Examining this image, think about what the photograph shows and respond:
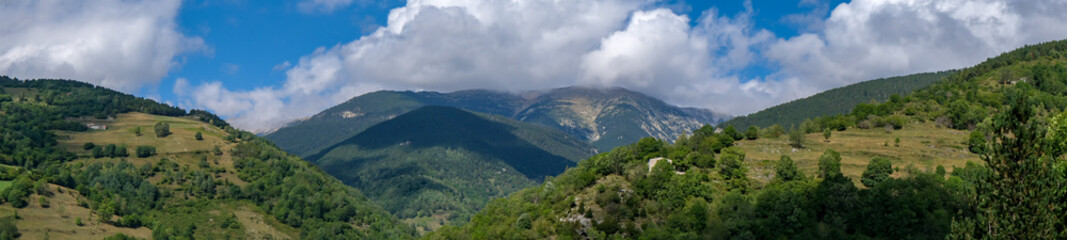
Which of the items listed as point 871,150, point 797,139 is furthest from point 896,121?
point 797,139

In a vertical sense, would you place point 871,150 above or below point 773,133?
below

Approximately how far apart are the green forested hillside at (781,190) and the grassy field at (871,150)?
0.78 meters

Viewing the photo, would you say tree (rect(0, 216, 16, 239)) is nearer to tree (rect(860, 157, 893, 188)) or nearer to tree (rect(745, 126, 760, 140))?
tree (rect(745, 126, 760, 140))

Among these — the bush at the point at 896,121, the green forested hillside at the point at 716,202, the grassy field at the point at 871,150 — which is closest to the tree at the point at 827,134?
the grassy field at the point at 871,150

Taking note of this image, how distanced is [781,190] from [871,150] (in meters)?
37.1

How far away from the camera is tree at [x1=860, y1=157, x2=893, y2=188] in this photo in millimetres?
101000

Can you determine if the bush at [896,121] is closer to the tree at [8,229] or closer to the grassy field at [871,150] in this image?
the grassy field at [871,150]

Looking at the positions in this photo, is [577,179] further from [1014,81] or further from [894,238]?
[1014,81]

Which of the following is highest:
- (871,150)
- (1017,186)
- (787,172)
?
(871,150)

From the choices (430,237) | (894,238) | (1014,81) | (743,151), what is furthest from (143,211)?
(1014,81)

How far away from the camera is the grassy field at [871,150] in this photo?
113m

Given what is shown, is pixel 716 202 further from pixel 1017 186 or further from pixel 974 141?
pixel 1017 186

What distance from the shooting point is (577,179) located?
12094 centimetres

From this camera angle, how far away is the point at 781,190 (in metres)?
97.9
